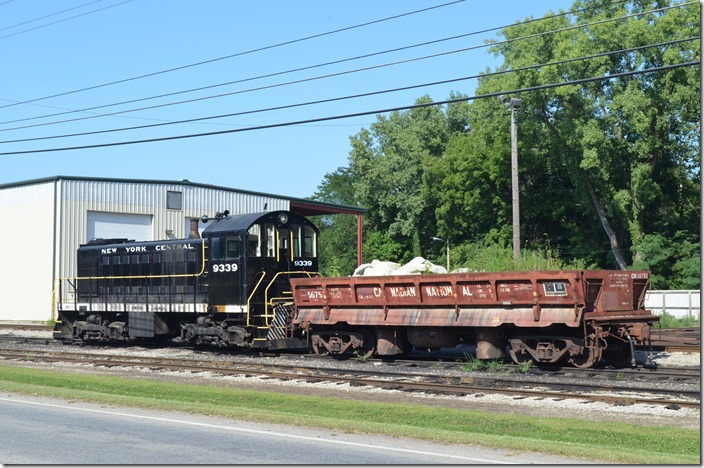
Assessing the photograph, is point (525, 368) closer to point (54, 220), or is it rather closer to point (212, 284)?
point (212, 284)

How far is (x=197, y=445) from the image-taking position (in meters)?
10.6

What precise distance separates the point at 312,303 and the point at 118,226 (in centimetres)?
2364

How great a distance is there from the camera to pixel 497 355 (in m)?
20.4

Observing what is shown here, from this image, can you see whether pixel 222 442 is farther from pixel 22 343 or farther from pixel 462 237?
pixel 462 237

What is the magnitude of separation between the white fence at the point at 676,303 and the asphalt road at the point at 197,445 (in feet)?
104

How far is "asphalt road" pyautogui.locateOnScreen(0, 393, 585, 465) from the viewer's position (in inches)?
381

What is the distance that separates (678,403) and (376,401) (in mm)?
5389

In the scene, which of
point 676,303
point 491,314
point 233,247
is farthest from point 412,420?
point 676,303

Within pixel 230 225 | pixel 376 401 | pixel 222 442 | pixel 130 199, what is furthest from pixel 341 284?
pixel 130 199

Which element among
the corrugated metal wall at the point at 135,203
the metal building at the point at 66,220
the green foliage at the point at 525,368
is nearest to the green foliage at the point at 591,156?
the green foliage at the point at 525,368

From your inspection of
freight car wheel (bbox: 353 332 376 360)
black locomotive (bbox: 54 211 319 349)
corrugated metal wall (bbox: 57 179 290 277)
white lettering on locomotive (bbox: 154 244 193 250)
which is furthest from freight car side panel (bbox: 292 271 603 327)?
corrugated metal wall (bbox: 57 179 290 277)

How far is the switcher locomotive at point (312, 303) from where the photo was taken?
19312 millimetres

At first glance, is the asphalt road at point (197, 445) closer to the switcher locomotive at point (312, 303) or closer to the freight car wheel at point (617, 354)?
the switcher locomotive at point (312, 303)

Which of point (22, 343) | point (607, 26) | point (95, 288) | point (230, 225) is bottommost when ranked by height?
point (22, 343)
